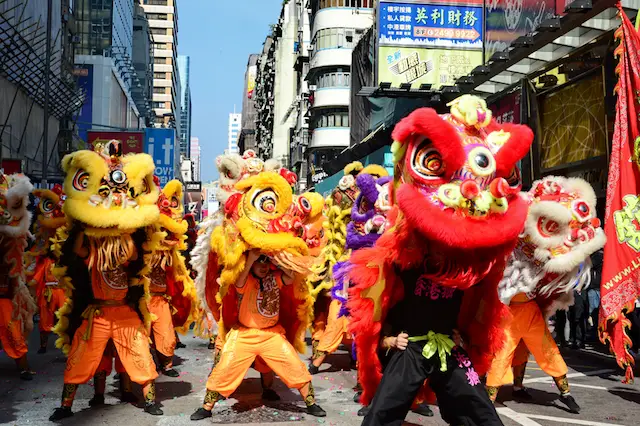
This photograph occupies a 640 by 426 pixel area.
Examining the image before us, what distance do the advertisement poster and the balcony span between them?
88.8 ft

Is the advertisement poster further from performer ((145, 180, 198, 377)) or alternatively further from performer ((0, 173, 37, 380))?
performer ((0, 173, 37, 380))

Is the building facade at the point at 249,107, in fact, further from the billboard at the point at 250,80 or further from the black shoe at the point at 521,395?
the black shoe at the point at 521,395

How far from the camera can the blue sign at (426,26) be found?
65.1 feet

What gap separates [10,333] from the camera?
878cm

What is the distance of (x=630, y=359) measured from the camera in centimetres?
718

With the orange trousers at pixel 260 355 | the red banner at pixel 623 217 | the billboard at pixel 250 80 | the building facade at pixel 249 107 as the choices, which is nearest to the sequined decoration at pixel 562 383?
the red banner at pixel 623 217

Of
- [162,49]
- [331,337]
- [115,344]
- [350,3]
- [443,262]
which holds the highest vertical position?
[162,49]

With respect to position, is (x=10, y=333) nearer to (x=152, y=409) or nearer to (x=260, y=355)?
(x=152, y=409)

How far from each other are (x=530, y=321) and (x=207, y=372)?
13.4ft

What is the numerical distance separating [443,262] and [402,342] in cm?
53

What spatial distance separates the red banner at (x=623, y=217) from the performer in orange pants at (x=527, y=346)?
1.65ft

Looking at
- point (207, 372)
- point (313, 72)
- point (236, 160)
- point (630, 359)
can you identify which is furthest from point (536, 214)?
point (313, 72)

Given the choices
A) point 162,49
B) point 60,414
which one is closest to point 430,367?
point 60,414

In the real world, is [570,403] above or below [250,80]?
below
